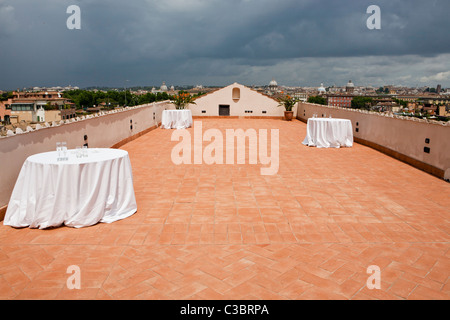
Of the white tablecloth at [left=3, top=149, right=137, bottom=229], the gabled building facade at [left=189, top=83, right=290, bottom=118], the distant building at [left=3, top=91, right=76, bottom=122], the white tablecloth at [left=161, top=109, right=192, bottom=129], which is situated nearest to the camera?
the white tablecloth at [left=3, top=149, right=137, bottom=229]

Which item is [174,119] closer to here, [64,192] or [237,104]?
[237,104]

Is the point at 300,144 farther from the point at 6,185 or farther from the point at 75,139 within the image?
the point at 6,185

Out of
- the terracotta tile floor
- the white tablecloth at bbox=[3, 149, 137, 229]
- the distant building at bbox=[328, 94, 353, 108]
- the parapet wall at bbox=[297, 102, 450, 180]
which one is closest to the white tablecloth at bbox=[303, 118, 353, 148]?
the parapet wall at bbox=[297, 102, 450, 180]

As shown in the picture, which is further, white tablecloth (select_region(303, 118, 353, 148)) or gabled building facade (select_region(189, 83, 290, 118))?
gabled building facade (select_region(189, 83, 290, 118))

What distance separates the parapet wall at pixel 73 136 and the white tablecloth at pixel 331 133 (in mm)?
6124

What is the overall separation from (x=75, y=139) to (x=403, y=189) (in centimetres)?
660

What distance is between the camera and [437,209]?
4.69 m

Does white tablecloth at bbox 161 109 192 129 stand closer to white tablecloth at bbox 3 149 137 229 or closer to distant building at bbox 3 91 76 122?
distant building at bbox 3 91 76 122

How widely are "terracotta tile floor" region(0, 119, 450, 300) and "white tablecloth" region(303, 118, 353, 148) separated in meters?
3.98

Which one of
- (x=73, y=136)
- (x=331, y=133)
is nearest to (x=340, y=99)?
(x=331, y=133)

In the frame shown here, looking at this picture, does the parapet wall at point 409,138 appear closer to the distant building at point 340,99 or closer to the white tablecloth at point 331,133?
the white tablecloth at point 331,133

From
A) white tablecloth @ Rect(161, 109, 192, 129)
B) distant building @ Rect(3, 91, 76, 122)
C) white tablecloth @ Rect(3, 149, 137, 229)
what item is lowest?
white tablecloth @ Rect(3, 149, 137, 229)

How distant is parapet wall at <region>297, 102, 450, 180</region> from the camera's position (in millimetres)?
6445

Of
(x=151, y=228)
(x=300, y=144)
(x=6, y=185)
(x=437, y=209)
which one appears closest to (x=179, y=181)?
(x=151, y=228)
